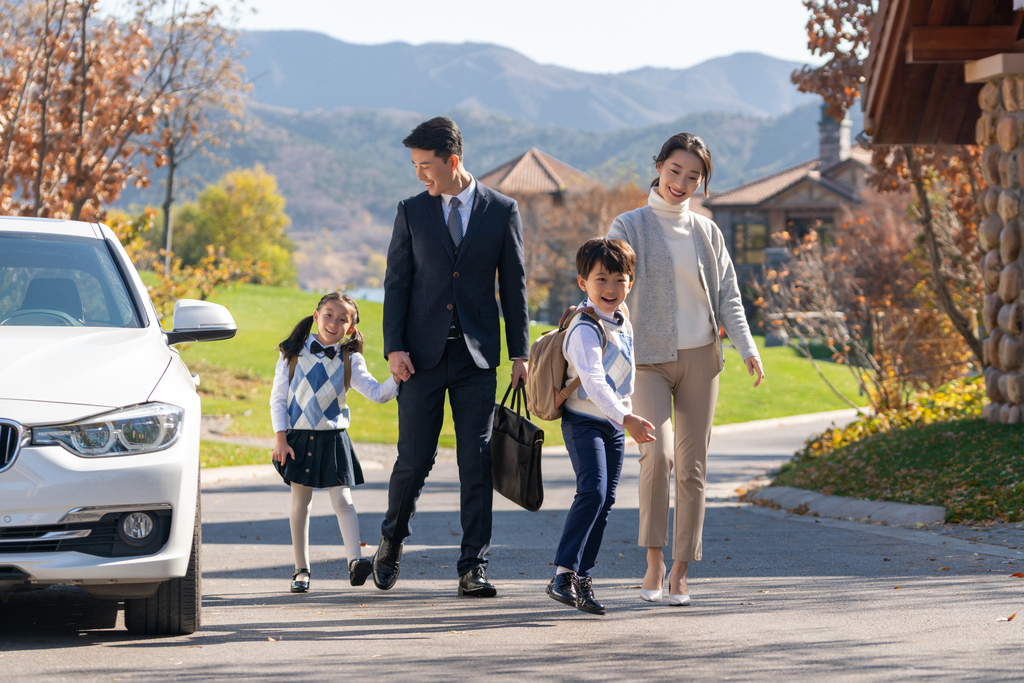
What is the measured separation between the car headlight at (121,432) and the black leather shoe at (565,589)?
1707mm

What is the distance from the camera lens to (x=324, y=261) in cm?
18050

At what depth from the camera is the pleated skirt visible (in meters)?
5.66

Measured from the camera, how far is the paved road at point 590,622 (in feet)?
12.9

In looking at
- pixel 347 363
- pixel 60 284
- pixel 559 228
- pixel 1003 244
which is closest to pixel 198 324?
pixel 60 284

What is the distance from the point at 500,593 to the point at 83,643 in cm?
203

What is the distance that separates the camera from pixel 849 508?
8875mm

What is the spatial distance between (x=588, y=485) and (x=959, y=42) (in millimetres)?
6365

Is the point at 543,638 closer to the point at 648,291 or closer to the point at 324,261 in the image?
the point at 648,291

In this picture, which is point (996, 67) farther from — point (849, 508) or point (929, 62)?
point (849, 508)

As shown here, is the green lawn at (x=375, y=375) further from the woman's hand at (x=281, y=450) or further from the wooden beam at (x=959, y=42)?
the woman's hand at (x=281, y=450)

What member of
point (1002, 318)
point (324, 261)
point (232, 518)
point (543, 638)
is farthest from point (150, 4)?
point (324, 261)

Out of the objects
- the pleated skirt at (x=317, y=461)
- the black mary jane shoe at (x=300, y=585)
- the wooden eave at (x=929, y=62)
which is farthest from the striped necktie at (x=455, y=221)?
the wooden eave at (x=929, y=62)

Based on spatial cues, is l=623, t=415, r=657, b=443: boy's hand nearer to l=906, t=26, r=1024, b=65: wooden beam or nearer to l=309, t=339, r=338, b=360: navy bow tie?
l=309, t=339, r=338, b=360: navy bow tie

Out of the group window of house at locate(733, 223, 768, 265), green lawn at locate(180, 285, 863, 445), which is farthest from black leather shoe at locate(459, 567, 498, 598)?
window of house at locate(733, 223, 768, 265)
